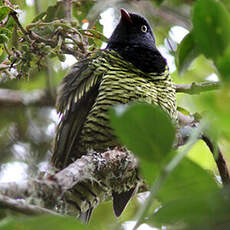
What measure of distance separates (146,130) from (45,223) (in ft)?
0.65

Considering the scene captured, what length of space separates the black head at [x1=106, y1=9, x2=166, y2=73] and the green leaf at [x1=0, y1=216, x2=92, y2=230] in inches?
91.0

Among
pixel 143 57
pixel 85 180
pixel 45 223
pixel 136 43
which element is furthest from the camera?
pixel 136 43

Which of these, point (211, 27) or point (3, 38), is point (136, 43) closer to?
point (3, 38)

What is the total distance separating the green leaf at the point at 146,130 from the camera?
59cm

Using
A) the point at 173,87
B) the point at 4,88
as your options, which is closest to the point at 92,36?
the point at 173,87

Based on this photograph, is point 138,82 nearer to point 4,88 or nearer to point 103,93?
point 103,93

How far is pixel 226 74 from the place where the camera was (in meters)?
0.56

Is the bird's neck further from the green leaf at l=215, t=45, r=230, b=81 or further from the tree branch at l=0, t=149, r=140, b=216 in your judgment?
the green leaf at l=215, t=45, r=230, b=81

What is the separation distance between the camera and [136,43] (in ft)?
10.2

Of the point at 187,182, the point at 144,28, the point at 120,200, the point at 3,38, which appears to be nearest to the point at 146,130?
the point at 187,182

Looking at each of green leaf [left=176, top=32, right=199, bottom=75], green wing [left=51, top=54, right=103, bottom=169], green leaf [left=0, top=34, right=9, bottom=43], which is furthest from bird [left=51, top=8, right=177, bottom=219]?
green leaf [left=176, top=32, right=199, bottom=75]

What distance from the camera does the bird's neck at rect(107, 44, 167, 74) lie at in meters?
2.83

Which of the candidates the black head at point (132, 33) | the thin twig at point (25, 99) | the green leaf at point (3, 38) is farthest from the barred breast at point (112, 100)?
the green leaf at point (3, 38)

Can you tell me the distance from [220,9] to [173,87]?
2188 mm
